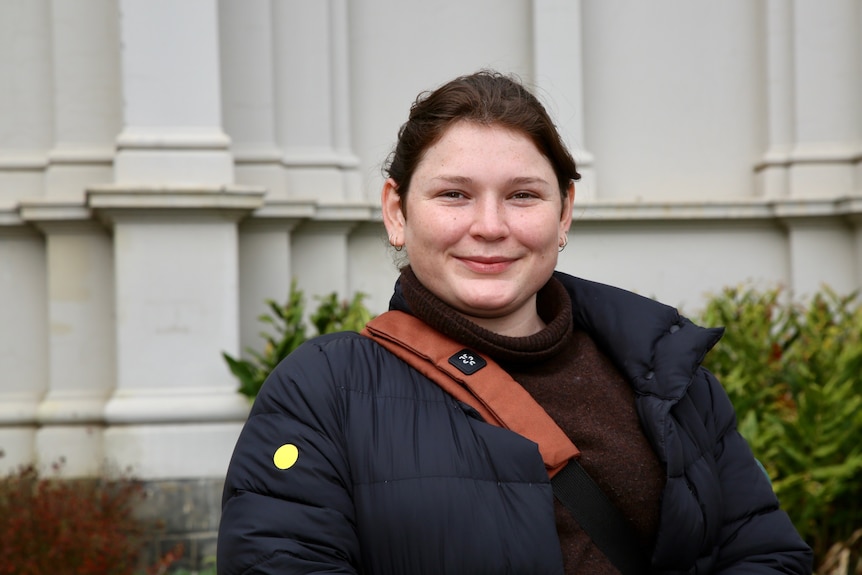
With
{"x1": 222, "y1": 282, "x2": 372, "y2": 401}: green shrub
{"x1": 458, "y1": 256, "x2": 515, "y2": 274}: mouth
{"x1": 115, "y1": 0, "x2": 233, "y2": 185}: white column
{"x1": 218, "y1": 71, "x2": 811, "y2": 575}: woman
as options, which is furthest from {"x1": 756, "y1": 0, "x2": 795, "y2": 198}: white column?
{"x1": 458, "y1": 256, "x2": 515, "y2": 274}: mouth

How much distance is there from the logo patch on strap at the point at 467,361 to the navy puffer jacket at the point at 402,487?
0.07 metres

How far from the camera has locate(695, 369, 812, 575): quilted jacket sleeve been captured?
2031 mm

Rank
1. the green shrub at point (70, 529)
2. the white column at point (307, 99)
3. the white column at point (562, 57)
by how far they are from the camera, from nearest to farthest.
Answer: the green shrub at point (70, 529) → the white column at point (307, 99) → the white column at point (562, 57)

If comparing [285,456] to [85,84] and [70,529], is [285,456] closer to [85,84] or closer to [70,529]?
[70,529]

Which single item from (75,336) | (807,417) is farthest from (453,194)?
(75,336)

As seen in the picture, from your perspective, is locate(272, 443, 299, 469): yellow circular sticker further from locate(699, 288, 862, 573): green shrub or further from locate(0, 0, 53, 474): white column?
locate(0, 0, 53, 474): white column

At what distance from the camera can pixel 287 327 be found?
19.0 ft

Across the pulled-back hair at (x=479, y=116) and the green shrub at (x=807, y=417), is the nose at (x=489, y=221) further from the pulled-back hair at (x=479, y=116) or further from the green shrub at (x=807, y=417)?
the green shrub at (x=807, y=417)

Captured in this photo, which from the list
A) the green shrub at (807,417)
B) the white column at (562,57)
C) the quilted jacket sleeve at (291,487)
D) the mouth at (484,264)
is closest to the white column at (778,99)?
the white column at (562,57)

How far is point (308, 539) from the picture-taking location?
1717mm

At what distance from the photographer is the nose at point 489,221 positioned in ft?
6.61

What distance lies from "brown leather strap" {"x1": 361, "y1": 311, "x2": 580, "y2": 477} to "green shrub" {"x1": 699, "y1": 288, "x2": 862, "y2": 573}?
2798 mm

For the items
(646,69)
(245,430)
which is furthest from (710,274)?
(245,430)

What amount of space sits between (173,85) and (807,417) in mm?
3517
